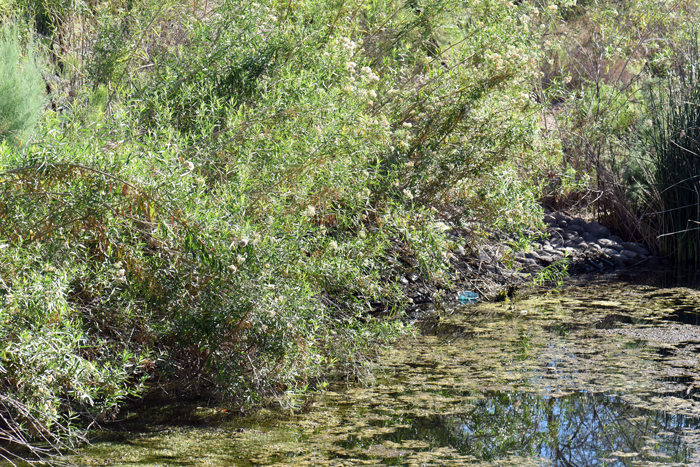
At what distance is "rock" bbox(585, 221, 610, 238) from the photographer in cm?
973

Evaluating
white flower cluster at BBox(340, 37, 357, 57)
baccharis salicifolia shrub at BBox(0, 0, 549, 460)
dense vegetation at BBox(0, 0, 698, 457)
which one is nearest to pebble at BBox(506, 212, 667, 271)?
dense vegetation at BBox(0, 0, 698, 457)

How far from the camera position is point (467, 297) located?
24.3 feet

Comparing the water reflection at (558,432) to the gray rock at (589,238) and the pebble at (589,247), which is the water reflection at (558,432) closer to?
the pebble at (589,247)

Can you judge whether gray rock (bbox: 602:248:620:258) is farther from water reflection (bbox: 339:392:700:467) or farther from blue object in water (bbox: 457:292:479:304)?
water reflection (bbox: 339:392:700:467)

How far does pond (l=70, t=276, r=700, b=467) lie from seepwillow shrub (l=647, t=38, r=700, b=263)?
307cm

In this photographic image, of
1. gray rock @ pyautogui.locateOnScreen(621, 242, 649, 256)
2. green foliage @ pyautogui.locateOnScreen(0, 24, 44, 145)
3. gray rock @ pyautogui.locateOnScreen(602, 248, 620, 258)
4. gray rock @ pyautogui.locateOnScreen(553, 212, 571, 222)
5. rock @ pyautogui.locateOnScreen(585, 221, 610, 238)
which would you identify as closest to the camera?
green foliage @ pyautogui.locateOnScreen(0, 24, 44, 145)

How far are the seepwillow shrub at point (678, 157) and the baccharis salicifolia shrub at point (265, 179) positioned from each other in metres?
2.70

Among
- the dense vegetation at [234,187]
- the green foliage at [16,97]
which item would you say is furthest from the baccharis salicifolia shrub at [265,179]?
the green foliage at [16,97]

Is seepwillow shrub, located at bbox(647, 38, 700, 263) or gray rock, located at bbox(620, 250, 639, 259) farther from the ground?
seepwillow shrub, located at bbox(647, 38, 700, 263)

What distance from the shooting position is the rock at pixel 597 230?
9725 millimetres

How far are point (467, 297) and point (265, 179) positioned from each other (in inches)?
142

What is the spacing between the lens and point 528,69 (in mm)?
6168

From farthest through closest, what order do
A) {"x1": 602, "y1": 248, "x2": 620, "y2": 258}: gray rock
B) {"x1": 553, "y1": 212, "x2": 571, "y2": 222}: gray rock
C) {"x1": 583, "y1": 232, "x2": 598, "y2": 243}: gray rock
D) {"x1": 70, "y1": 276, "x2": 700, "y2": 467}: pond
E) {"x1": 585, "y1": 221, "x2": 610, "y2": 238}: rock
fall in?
{"x1": 553, "y1": 212, "x2": 571, "y2": 222}: gray rock < {"x1": 585, "y1": 221, "x2": 610, "y2": 238}: rock < {"x1": 583, "y1": 232, "x2": 598, "y2": 243}: gray rock < {"x1": 602, "y1": 248, "x2": 620, "y2": 258}: gray rock < {"x1": 70, "y1": 276, "x2": 700, "y2": 467}: pond

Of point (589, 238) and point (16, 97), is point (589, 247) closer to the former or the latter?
point (589, 238)
